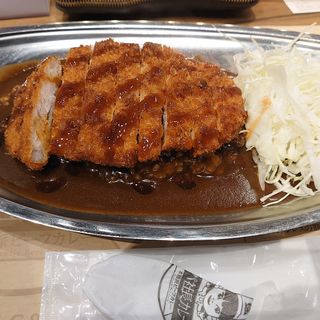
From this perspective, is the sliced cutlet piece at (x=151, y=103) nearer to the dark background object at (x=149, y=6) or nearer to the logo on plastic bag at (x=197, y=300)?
the logo on plastic bag at (x=197, y=300)

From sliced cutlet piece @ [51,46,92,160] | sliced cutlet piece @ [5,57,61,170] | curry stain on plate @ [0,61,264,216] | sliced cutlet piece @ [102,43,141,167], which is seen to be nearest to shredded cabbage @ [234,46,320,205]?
curry stain on plate @ [0,61,264,216]

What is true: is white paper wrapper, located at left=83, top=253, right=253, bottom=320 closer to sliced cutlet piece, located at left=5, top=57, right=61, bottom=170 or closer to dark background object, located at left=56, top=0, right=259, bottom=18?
sliced cutlet piece, located at left=5, top=57, right=61, bottom=170

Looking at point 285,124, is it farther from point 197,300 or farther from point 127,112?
point 197,300

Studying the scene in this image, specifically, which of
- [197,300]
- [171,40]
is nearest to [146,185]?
[197,300]

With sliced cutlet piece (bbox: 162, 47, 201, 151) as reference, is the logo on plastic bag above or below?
below

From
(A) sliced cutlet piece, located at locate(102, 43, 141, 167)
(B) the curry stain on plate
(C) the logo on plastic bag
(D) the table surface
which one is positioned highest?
(A) sliced cutlet piece, located at locate(102, 43, 141, 167)

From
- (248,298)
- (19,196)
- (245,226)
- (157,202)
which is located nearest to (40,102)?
(19,196)
